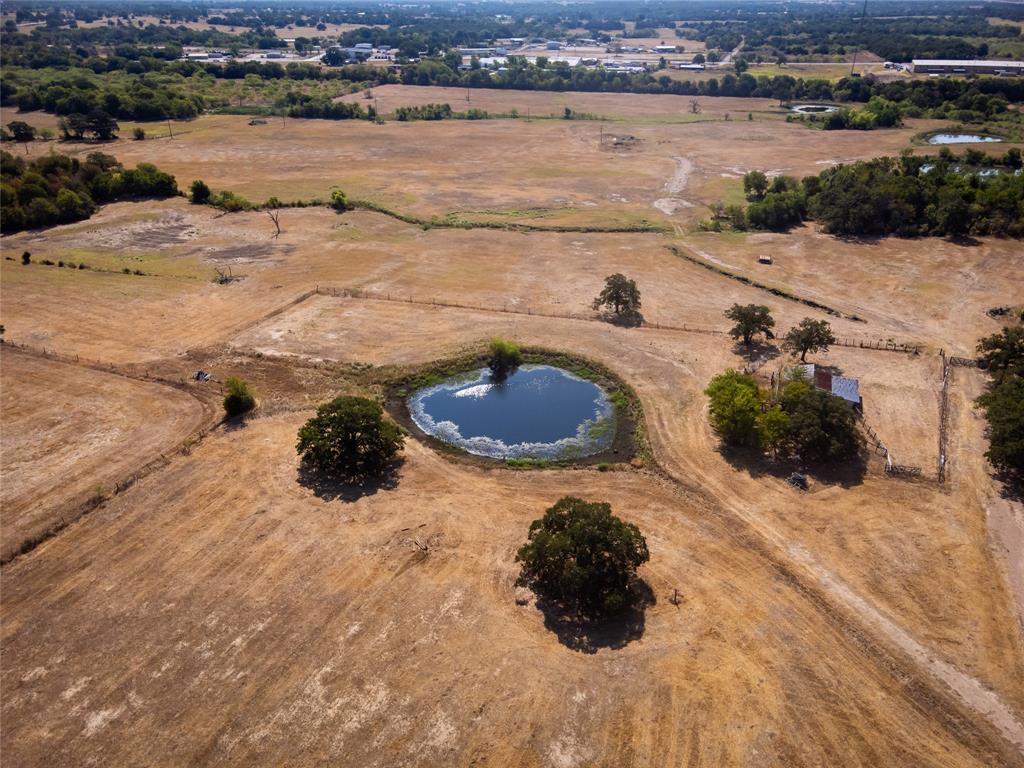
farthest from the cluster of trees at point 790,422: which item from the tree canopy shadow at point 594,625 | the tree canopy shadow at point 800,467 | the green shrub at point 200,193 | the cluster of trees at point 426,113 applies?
the cluster of trees at point 426,113

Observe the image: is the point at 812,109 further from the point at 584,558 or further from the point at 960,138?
the point at 584,558

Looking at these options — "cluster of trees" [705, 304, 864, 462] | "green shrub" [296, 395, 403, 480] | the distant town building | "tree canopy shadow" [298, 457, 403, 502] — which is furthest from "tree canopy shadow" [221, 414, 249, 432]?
the distant town building

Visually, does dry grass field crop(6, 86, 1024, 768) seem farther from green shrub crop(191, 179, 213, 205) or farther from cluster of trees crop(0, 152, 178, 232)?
green shrub crop(191, 179, 213, 205)

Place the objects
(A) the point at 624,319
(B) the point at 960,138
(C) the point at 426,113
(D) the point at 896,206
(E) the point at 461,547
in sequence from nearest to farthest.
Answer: (E) the point at 461,547 < (A) the point at 624,319 < (D) the point at 896,206 < (B) the point at 960,138 < (C) the point at 426,113

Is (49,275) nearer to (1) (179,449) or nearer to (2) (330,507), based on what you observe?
(1) (179,449)

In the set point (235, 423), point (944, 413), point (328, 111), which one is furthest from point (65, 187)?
point (944, 413)

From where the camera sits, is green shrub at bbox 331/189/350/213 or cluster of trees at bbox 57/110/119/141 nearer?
green shrub at bbox 331/189/350/213

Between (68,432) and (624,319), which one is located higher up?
(624,319)
